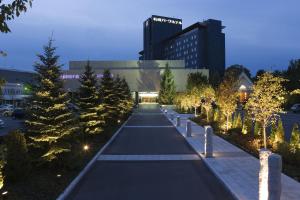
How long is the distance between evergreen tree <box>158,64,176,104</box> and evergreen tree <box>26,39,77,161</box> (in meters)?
76.0

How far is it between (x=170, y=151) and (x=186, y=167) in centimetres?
453

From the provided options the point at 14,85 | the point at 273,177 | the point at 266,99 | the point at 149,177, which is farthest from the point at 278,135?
the point at 14,85

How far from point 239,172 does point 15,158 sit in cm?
673

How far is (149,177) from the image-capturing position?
42.6 feet

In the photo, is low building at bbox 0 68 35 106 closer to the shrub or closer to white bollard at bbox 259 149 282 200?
the shrub

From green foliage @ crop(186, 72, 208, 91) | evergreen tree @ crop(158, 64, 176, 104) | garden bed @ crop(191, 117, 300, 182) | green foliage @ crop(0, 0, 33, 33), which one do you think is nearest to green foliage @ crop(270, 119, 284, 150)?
garden bed @ crop(191, 117, 300, 182)

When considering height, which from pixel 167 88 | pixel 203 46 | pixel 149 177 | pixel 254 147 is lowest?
pixel 149 177

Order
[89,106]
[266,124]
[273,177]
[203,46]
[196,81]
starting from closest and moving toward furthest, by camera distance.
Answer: [273,177], [266,124], [89,106], [196,81], [203,46]

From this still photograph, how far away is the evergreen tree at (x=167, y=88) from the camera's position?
3511 inches

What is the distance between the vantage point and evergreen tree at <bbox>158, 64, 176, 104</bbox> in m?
89.2

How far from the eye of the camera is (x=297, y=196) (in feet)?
32.5

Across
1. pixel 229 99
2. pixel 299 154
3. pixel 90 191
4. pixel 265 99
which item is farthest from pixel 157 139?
pixel 90 191

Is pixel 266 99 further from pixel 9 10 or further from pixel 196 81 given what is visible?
pixel 196 81

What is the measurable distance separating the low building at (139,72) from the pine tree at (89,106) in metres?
72.8
